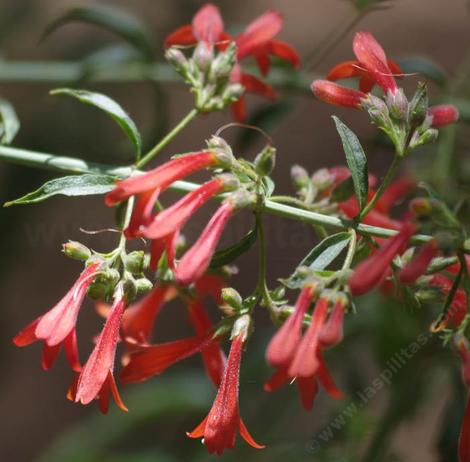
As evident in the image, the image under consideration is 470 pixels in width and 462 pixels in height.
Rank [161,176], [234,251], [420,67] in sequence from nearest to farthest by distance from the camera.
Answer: [161,176], [234,251], [420,67]

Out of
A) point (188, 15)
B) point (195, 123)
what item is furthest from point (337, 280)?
point (195, 123)

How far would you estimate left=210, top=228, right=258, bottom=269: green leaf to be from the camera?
155 centimetres

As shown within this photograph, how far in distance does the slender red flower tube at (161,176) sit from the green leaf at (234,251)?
0.16 meters

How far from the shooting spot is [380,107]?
5.33 ft

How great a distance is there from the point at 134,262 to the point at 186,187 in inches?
7.9

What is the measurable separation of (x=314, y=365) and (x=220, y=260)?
1.17 ft

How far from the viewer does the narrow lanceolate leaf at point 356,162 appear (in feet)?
5.08

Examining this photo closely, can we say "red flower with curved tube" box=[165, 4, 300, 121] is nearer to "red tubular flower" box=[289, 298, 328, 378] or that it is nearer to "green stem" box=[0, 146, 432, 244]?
"green stem" box=[0, 146, 432, 244]

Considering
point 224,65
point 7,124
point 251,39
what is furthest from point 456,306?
point 7,124

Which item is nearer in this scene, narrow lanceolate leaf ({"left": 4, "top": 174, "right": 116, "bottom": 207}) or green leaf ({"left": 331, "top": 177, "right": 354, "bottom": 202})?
narrow lanceolate leaf ({"left": 4, "top": 174, "right": 116, "bottom": 207})

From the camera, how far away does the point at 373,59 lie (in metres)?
1.64

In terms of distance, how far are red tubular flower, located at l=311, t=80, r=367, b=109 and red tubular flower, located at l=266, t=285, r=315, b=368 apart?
0.46m

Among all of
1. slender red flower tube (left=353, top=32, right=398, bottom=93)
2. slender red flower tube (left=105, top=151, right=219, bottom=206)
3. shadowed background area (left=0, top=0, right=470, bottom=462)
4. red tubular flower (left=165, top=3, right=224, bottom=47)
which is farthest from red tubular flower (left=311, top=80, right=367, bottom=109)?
shadowed background area (left=0, top=0, right=470, bottom=462)

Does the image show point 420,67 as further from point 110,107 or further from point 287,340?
point 287,340
